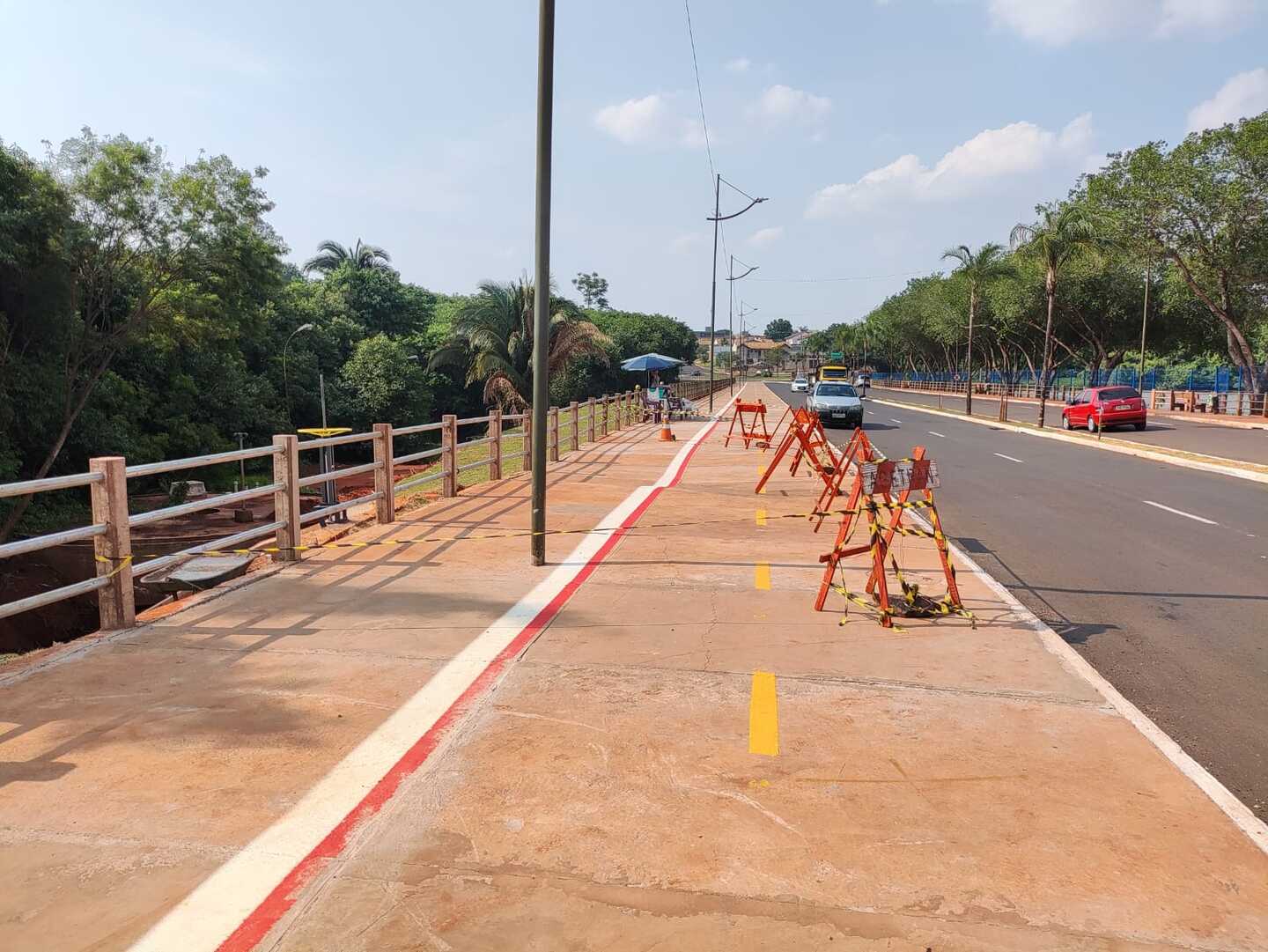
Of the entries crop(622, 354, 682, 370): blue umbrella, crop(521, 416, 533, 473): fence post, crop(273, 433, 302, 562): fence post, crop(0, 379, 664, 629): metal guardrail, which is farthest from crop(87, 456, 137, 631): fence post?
crop(622, 354, 682, 370): blue umbrella

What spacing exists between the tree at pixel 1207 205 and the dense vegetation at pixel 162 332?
88.0ft

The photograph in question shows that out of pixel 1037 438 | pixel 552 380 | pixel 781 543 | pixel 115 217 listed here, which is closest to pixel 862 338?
pixel 552 380

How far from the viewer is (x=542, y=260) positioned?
851 centimetres

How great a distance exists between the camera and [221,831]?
141 inches

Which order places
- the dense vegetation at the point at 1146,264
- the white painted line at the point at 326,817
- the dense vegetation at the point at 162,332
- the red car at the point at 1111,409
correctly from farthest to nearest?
the dense vegetation at the point at 1146,264, the red car at the point at 1111,409, the dense vegetation at the point at 162,332, the white painted line at the point at 326,817

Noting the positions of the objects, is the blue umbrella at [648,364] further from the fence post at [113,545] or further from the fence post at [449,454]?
the fence post at [113,545]

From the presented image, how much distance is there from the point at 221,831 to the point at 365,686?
5.36 feet

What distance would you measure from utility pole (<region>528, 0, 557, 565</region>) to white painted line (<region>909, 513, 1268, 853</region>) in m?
4.24

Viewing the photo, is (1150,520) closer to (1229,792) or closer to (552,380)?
(1229,792)

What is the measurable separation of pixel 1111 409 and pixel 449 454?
88.5ft

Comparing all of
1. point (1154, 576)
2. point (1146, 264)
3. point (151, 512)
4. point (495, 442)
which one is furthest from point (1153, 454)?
point (1146, 264)

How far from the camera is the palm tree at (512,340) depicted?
1681 inches

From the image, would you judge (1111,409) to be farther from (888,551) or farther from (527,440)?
(888,551)

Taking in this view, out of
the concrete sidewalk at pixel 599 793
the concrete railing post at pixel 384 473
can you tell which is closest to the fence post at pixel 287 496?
the concrete sidewalk at pixel 599 793
